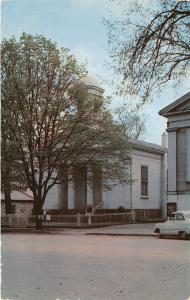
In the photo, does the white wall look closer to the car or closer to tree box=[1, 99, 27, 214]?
tree box=[1, 99, 27, 214]

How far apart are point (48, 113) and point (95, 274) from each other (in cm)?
1785

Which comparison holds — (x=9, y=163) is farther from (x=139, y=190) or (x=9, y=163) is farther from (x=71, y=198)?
(x=139, y=190)

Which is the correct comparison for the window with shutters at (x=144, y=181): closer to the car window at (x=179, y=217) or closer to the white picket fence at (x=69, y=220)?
the white picket fence at (x=69, y=220)

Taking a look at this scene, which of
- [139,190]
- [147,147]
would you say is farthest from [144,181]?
[147,147]

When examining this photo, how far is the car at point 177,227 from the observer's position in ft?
71.5

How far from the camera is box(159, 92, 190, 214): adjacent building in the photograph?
92.0 ft

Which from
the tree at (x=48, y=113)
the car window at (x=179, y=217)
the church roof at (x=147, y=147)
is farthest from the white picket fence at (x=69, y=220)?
the car window at (x=179, y=217)

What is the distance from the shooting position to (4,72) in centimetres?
2705

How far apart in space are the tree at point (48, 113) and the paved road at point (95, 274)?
1263 centimetres

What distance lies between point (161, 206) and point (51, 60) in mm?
17904

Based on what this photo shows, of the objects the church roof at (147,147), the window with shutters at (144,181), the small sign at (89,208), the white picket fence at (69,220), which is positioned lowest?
the white picket fence at (69,220)

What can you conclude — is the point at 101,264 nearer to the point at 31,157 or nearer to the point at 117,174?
the point at 31,157

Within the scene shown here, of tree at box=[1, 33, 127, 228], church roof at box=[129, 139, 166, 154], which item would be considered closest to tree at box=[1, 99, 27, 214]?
tree at box=[1, 33, 127, 228]

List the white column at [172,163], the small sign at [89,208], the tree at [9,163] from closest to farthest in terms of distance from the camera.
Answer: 1. the tree at [9,163]
2. the white column at [172,163]
3. the small sign at [89,208]
